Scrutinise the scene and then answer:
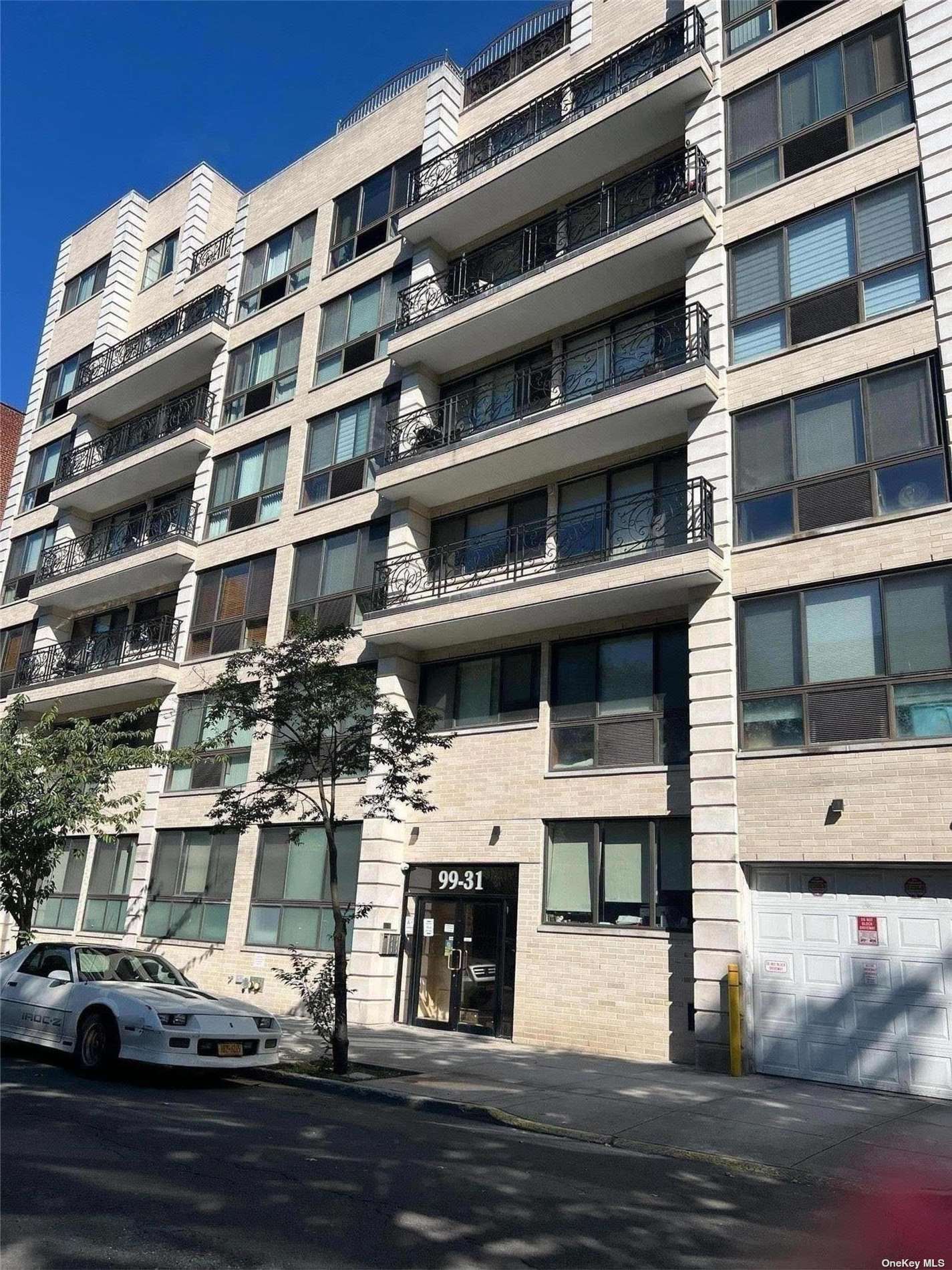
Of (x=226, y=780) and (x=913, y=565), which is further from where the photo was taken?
(x=226, y=780)

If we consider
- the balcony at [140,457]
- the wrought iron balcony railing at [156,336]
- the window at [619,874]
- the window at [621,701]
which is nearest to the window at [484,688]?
the window at [621,701]

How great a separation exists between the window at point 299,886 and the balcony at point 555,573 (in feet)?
13.6

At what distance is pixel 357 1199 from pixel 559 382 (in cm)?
1505

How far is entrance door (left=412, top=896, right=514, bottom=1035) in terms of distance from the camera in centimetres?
1625

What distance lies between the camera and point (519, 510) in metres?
18.8

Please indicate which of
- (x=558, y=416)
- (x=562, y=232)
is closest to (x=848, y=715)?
(x=558, y=416)

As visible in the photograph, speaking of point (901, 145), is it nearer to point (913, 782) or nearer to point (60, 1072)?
point (913, 782)

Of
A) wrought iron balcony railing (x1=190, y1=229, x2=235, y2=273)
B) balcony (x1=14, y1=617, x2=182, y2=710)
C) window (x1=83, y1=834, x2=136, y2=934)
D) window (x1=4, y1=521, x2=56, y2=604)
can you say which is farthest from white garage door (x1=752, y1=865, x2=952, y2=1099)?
window (x1=4, y1=521, x2=56, y2=604)

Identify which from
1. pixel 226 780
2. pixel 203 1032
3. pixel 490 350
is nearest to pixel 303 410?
pixel 490 350

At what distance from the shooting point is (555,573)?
53.3ft

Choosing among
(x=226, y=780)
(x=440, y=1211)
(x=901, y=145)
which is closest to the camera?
(x=440, y=1211)

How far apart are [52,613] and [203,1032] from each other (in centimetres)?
2087

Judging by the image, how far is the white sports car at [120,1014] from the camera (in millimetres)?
10570

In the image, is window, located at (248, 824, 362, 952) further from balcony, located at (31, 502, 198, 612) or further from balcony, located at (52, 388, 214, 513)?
balcony, located at (52, 388, 214, 513)
